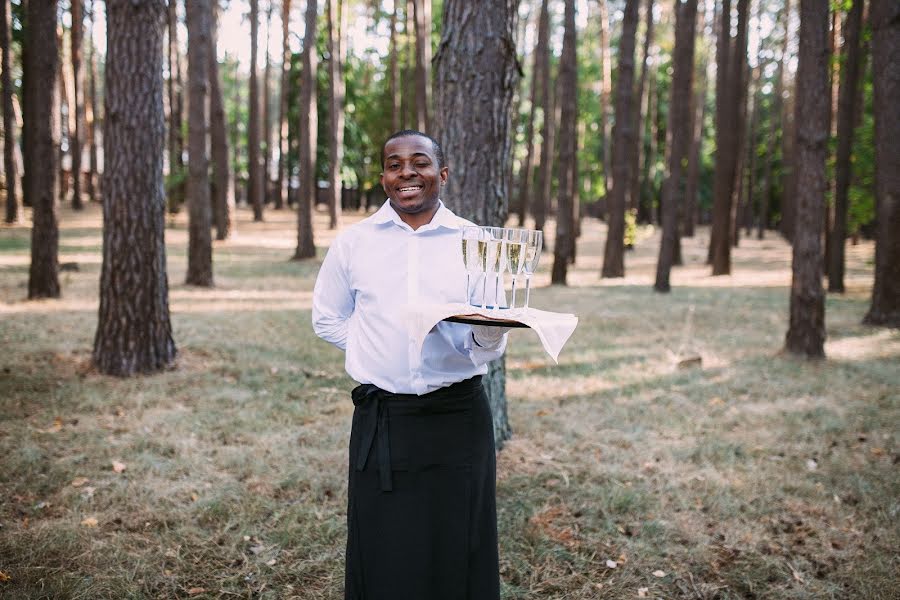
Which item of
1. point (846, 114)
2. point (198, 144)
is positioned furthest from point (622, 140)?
point (198, 144)

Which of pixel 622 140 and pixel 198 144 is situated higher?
pixel 622 140

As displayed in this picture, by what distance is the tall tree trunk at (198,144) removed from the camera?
1198cm

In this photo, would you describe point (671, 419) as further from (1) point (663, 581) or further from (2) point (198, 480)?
(2) point (198, 480)

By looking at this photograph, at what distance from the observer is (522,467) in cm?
491

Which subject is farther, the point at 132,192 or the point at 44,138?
the point at 44,138

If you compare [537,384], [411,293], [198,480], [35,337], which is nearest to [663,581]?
[411,293]

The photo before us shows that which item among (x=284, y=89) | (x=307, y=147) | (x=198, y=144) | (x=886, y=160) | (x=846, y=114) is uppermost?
(x=284, y=89)

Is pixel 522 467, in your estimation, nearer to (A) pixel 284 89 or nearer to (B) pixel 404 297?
(B) pixel 404 297

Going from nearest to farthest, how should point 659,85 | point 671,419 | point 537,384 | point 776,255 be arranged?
point 671,419
point 537,384
point 776,255
point 659,85

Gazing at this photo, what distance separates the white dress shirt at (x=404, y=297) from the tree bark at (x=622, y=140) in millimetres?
12759

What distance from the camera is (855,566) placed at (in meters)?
3.72

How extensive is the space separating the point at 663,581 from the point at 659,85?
36757 mm

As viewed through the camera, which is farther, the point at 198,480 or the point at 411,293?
the point at 198,480

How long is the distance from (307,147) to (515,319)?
16.6m
